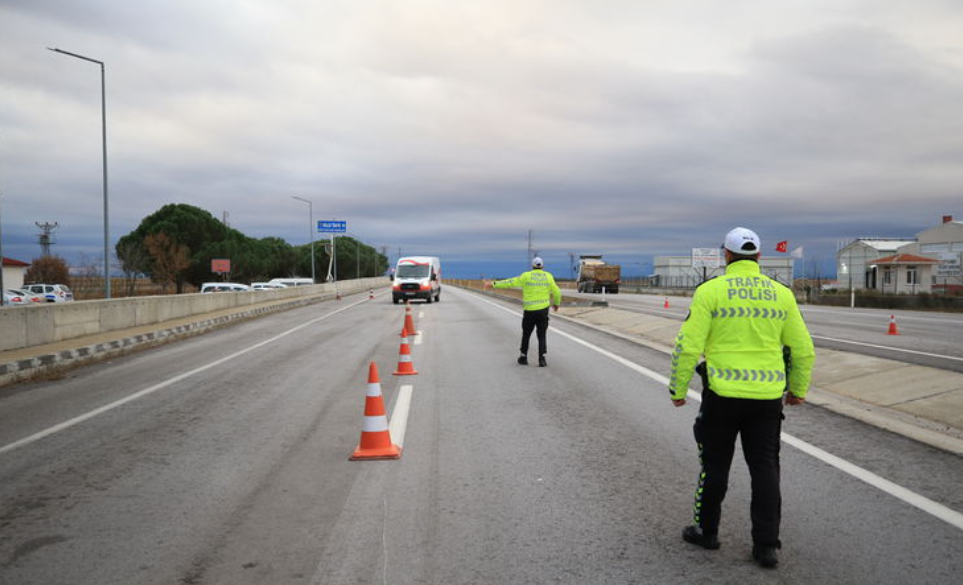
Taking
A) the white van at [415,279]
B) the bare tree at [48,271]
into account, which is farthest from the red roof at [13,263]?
the white van at [415,279]

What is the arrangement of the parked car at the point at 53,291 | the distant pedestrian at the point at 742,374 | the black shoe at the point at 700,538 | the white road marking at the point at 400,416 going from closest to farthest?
1. the distant pedestrian at the point at 742,374
2. the black shoe at the point at 700,538
3. the white road marking at the point at 400,416
4. the parked car at the point at 53,291

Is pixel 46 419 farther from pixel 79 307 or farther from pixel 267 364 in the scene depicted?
pixel 79 307

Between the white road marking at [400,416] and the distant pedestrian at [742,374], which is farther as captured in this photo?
the white road marking at [400,416]

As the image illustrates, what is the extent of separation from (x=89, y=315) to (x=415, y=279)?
20.8 meters

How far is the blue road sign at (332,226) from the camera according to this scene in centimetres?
6091

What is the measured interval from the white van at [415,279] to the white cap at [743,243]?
3180 cm

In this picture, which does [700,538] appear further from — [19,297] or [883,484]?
[19,297]

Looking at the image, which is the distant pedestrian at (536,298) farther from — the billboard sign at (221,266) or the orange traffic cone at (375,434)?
the billboard sign at (221,266)

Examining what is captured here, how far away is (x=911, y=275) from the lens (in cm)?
5316

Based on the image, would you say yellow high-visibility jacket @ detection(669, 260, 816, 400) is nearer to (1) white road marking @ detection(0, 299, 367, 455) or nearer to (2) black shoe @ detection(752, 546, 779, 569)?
(2) black shoe @ detection(752, 546, 779, 569)

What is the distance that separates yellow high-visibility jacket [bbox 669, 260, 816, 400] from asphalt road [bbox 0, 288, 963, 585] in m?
0.99

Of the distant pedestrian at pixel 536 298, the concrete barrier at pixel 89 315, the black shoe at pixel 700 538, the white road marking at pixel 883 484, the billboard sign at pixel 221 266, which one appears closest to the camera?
the black shoe at pixel 700 538

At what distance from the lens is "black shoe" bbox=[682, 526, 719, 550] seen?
3816 mm

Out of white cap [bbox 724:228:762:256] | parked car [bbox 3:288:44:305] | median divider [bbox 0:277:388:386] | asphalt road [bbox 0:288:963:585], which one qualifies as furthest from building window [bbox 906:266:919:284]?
parked car [bbox 3:288:44:305]
